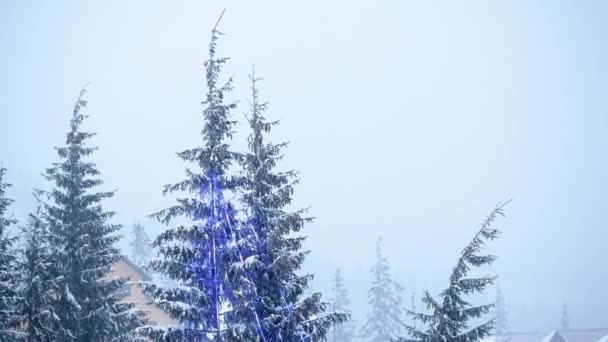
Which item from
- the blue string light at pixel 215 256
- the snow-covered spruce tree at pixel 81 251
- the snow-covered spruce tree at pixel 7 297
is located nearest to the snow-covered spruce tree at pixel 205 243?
the blue string light at pixel 215 256

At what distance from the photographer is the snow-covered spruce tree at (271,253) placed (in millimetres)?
14531

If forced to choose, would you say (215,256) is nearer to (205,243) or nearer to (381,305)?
(205,243)

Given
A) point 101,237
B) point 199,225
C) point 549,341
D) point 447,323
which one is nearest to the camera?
point 199,225

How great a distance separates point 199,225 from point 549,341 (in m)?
76.0

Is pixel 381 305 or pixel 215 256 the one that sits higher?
pixel 381 305

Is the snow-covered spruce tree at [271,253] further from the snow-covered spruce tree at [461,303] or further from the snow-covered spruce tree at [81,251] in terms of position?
the snow-covered spruce tree at [81,251]

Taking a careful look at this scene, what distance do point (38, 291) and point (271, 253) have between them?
10440 mm

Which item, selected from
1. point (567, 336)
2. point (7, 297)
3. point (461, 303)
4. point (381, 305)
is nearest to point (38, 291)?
point (7, 297)

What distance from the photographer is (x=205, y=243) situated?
14430 mm

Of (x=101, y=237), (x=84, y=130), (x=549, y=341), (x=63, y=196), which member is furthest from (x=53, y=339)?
(x=549, y=341)

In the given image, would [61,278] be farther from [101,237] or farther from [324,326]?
[324,326]

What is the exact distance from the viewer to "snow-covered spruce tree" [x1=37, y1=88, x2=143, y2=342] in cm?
2014

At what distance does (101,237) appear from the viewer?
68.8ft

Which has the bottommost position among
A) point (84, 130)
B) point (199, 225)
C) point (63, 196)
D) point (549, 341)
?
point (549, 341)
